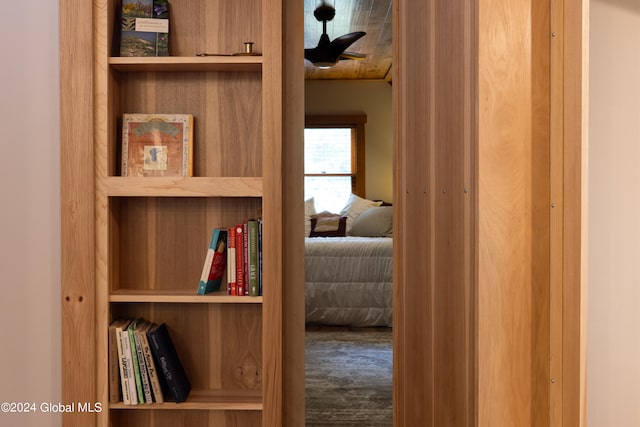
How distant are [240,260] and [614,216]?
46.6 inches

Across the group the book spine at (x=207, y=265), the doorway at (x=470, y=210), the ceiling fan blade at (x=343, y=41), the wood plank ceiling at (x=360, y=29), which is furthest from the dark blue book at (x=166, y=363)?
the ceiling fan blade at (x=343, y=41)

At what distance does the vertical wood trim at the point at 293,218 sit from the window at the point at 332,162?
4538mm

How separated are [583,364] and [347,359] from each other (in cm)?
282

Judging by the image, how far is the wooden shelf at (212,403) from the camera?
1.80 metres

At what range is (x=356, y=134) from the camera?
6715 mm

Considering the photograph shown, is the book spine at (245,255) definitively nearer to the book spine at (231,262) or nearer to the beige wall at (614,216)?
the book spine at (231,262)

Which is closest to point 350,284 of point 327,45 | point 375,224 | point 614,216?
point 375,224

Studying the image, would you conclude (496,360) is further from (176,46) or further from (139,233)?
(176,46)

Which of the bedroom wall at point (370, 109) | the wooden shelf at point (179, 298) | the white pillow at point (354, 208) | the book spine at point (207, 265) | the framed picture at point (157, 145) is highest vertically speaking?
the bedroom wall at point (370, 109)

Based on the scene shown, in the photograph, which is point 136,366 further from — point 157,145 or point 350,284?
point 350,284

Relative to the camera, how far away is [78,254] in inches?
70.3

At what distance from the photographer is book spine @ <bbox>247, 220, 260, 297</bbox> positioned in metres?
1.83

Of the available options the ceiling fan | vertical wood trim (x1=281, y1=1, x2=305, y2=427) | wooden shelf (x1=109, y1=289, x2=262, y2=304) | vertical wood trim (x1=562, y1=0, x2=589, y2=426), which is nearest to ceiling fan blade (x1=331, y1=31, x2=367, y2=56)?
the ceiling fan

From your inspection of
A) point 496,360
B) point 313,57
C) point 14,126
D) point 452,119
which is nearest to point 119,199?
point 14,126
